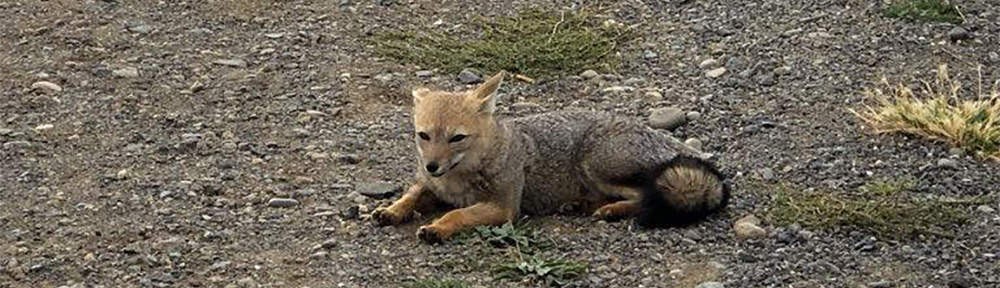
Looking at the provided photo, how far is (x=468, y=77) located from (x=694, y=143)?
4.77ft

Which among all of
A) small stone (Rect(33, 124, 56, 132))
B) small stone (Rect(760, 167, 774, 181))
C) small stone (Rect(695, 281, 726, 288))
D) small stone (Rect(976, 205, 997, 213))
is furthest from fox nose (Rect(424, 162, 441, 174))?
small stone (Rect(33, 124, 56, 132))

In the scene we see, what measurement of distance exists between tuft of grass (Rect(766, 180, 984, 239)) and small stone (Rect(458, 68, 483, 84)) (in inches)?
84.4

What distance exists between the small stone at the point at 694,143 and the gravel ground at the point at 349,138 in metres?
0.09

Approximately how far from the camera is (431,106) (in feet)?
21.5

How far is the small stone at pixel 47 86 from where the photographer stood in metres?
8.31

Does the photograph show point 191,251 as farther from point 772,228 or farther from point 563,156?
point 772,228

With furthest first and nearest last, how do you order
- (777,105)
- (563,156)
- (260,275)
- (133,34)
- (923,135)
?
(133,34)
(777,105)
(923,135)
(563,156)
(260,275)

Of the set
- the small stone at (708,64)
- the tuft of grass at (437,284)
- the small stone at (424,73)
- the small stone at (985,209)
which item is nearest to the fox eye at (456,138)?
the tuft of grass at (437,284)

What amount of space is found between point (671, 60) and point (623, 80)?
39 cm

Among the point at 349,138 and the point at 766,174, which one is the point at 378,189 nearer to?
the point at 349,138

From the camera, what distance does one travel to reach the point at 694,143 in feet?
24.9

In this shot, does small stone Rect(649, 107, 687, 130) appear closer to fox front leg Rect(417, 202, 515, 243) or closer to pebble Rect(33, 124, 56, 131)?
fox front leg Rect(417, 202, 515, 243)

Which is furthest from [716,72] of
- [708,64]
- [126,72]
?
[126,72]

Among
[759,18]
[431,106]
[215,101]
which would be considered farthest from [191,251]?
[759,18]
